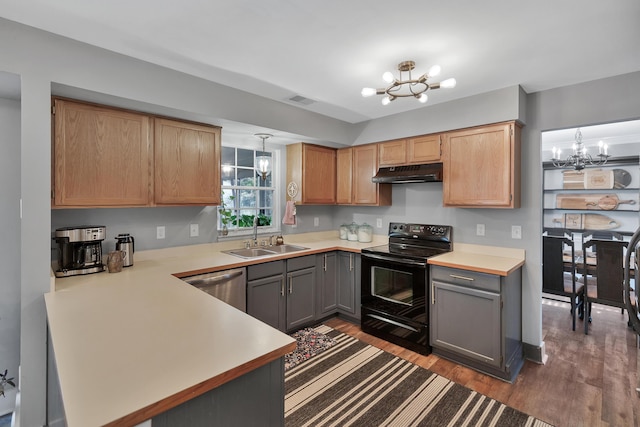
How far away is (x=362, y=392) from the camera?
7.63ft

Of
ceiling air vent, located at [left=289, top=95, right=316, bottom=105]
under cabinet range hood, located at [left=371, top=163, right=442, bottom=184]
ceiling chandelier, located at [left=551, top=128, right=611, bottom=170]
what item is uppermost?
ceiling air vent, located at [left=289, top=95, right=316, bottom=105]

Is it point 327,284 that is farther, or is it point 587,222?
point 587,222

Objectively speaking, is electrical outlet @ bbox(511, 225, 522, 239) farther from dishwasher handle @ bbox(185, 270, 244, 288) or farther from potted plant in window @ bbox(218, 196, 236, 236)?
potted plant in window @ bbox(218, 196, 236, 236)

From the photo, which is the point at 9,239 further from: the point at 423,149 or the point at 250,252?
the point at 423,149

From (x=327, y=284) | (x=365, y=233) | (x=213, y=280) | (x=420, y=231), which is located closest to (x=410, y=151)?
(x=420, y=231)

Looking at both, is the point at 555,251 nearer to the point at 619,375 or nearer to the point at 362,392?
the point at 619,375

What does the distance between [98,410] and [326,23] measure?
6.43 feet

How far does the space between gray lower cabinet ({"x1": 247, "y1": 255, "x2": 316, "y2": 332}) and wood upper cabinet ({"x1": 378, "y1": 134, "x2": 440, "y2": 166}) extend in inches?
56.8

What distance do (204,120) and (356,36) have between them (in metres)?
1.48

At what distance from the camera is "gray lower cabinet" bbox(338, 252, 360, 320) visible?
11.5 ft

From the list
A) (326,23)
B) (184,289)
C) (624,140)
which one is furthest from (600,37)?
(624,140)

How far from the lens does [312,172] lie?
12.7ft

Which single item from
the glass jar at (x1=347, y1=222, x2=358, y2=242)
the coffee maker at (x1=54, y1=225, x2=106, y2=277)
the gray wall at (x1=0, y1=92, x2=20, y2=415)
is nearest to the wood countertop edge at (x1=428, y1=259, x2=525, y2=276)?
the glass jar at (x1=347, y1=222, x2=358, y2=242)

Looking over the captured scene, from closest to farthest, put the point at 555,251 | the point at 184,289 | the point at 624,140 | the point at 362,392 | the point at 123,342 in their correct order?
the point at 123,342 → the point at 184,289 → the point at 362,392 → the point at 555,251 → the point at 624,140
